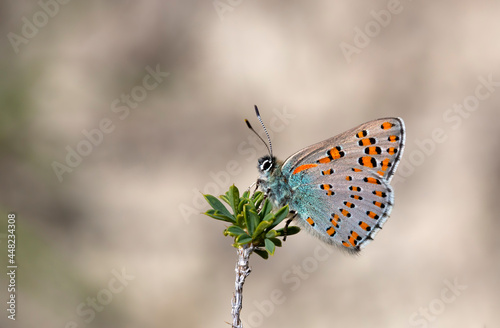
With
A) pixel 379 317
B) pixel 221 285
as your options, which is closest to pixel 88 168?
pixel 221 285

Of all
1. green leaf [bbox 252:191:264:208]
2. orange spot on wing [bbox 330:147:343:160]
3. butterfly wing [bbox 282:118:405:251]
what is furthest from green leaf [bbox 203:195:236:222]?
orange spot on wing [bbox 330:147:343:160]

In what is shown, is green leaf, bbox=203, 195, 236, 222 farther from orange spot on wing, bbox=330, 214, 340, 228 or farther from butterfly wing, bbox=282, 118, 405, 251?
orange spot on wing, bbox=330, 214, 340, 228

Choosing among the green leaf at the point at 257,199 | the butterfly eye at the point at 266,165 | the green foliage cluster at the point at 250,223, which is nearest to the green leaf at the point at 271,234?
the green foliage cluster at the point at 250,223

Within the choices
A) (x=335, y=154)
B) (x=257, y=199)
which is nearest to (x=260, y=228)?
(x=257, y=199)

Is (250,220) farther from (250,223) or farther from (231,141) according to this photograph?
(231,141)

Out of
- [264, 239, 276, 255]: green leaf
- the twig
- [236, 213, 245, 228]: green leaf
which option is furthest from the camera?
[236, 213, 245, 228]: green leaf

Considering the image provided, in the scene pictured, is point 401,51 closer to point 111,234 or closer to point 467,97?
point 467,97
